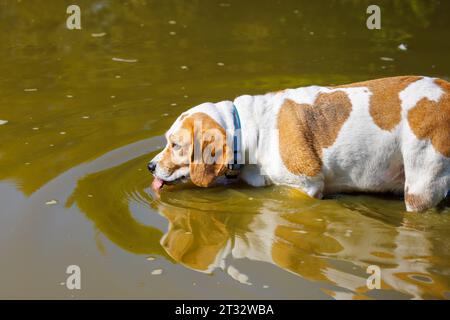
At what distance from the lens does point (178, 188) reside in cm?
684

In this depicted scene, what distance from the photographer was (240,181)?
681 cm

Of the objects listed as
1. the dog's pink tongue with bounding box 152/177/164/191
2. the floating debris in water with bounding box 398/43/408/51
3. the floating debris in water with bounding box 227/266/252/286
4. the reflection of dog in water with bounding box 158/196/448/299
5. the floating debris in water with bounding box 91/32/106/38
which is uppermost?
the floating debris in water with bounding box 91/32/106/38

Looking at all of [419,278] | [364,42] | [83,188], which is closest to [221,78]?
[364,42]

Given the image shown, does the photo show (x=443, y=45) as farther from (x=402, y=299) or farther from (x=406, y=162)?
(x=402, y=299)

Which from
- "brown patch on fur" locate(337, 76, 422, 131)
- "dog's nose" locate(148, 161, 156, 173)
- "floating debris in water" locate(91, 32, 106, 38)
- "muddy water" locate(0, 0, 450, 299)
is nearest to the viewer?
Result: "muddy water" locate(0, 0, 450, 299)

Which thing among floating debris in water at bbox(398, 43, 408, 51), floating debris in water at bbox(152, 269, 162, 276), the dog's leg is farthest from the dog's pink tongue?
floating debris in water at bbox(398, 43, 408, 51)

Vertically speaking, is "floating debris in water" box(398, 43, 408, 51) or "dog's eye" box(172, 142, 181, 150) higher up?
"floating debris in water" box(398, 43, 408, 51)

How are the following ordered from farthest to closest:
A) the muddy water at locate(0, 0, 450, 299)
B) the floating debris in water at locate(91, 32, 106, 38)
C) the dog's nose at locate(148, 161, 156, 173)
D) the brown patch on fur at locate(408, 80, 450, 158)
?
the floating debris in water at locate(91, 32, 106, 38) < the dog's nose at locate(148, 161, 156, 173) < the brown patch on fur at locate(408, 80, 450, 158) < the muddy water at locate(0, 0, 450, 299)

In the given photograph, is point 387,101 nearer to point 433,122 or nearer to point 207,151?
point 433,122

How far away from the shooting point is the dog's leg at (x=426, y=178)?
591 centimetres

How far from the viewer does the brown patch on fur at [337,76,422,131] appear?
19.7 feet

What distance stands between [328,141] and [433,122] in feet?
2.69

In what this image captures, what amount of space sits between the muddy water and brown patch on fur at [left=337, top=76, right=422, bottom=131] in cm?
76

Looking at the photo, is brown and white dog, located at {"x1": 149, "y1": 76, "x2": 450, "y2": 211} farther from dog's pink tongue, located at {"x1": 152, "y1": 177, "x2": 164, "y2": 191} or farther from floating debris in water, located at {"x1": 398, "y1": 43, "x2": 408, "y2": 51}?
floating debris in water, located at {"x1": 398, "y1": 43, "x2": 408, "y2": 51}
